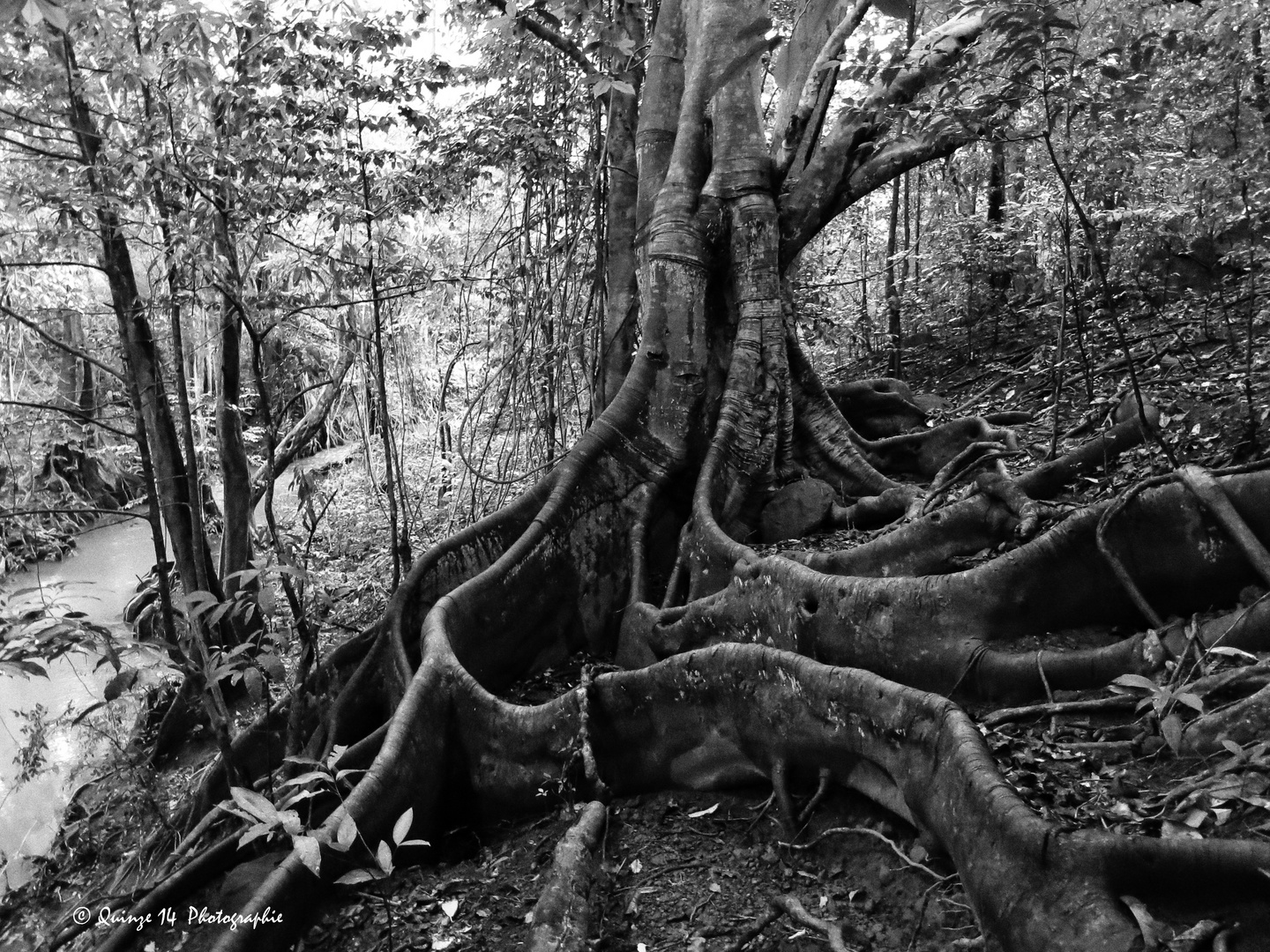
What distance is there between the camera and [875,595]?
3750mm

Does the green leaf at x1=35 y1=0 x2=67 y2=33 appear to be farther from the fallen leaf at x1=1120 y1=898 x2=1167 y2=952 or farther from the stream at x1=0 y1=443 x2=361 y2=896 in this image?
the stream at x1=0 y1=443 x2=361 y2=896

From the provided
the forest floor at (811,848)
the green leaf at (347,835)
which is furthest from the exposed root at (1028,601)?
the green leaf at (347,835)

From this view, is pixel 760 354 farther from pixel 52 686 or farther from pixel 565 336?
pixel 52 686

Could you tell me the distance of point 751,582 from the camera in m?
4.31

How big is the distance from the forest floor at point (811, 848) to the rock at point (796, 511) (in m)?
1.54

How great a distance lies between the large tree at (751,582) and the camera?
2577mm

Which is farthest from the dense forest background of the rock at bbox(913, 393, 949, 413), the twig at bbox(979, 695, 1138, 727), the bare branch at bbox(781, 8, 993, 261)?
the twig at bbox(979, 695, 1138, 727)

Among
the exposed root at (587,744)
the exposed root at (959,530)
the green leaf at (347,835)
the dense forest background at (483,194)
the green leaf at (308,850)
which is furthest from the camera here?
the dense forest background at (483,194)

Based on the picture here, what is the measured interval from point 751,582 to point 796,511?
1.45 m

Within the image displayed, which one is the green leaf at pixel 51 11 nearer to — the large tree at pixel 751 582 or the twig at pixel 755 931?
the large tree at pixel 751 582

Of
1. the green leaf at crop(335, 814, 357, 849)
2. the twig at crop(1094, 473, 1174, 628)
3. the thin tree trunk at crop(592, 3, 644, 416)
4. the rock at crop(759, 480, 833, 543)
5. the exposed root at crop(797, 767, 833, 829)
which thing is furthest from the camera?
the thin tree trunk at crop(592, 3, 644, 416)

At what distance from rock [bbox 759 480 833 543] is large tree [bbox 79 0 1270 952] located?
0.34ft

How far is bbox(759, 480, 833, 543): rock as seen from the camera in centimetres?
563

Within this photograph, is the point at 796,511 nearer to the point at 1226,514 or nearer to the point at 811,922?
the point at 1226,514
